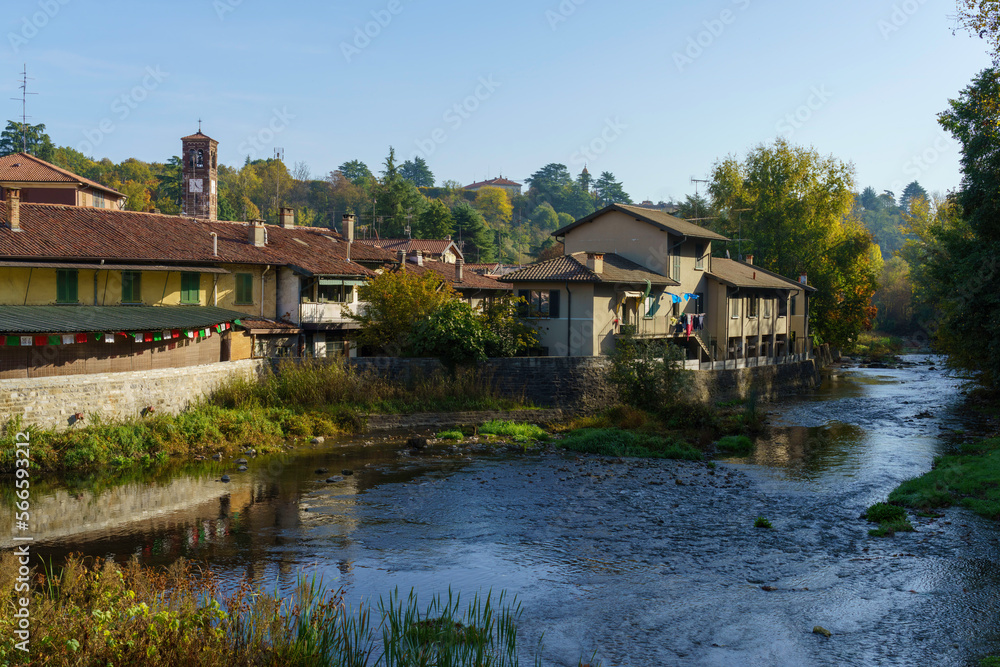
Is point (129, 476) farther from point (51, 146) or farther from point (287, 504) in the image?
point (51, 146)

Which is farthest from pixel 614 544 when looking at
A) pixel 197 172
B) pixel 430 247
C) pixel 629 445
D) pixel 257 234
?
pixel 430 247

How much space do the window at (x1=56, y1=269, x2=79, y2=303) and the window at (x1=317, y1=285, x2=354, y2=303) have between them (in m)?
10.3

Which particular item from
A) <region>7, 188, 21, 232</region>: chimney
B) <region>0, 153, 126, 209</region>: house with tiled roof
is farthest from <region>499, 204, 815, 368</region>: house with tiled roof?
<region>0, 153, 126, 209</region>: house with tiled roof

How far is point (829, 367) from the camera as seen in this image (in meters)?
60.1

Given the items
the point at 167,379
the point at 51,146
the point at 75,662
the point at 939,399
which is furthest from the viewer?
the point at 51,146

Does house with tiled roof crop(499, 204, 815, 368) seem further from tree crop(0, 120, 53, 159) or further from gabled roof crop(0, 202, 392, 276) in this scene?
tree crop(0, 120, 53, 159)

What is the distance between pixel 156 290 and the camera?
30.9m

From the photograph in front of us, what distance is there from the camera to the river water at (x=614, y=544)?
1220cm

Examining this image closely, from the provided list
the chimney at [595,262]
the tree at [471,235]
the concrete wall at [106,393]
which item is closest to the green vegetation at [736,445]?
the chimney at [595,262]

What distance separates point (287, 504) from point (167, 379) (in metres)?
9.17

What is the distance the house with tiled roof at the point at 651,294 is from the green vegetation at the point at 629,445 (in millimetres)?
7280

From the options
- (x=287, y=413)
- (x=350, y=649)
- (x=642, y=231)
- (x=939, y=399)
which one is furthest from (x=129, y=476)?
(x=939, y=399)

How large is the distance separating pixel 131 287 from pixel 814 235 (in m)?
49.4

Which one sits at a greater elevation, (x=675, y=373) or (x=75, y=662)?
(x=675, y=373)
